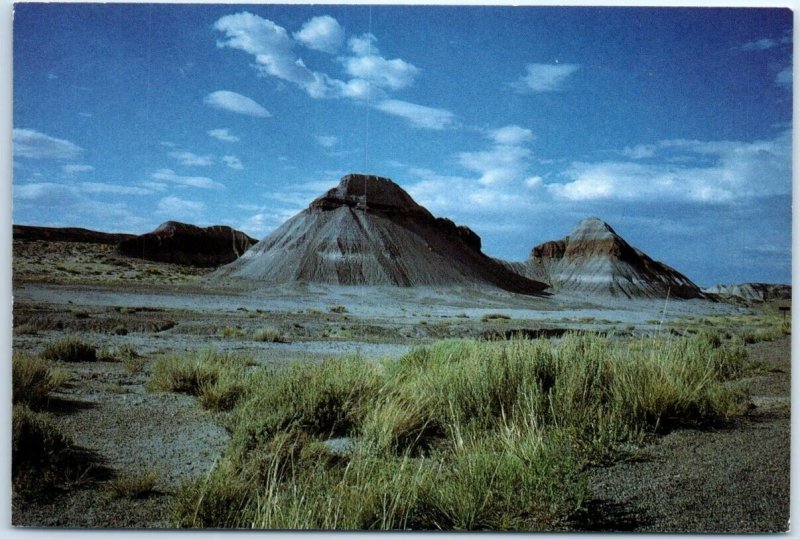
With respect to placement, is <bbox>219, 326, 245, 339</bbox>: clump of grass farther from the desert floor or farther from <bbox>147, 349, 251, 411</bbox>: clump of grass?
<bbox>147, 349, 251, 411</bbox>: clump of grass

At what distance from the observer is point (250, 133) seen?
472 centimetres

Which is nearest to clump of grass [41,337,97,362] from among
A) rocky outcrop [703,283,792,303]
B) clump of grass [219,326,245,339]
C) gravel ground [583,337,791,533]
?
clump of grass [219,326,245,339]

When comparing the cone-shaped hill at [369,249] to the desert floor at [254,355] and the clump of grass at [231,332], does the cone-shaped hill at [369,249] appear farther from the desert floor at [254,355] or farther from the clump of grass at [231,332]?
the clump of grass at [231,332]

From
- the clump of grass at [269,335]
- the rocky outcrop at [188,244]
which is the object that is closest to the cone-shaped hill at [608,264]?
the clump of grass at [269,335]

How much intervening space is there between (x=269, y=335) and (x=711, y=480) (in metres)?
3.43

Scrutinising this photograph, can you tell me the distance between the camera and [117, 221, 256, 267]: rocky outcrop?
4.82m

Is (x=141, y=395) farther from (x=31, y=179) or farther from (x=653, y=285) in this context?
(x=653, y=285)

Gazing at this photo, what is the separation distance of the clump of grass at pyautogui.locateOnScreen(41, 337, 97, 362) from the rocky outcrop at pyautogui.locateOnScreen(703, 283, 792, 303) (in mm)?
4702

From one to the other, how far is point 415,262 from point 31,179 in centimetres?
376

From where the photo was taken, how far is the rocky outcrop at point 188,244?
482 cm

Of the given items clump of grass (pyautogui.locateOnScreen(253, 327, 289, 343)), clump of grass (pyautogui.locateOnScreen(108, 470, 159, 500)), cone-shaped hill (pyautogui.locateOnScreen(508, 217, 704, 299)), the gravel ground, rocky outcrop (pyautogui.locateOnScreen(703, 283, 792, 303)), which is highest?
cone-shaped hill (pyautogui.locateOnScreen(508, 217, 704, 299))

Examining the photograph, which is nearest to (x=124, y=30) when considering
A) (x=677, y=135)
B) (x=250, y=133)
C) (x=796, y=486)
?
(x=250, y=133)

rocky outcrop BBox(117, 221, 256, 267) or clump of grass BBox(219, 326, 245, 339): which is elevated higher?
rocky outcrop BBox(117, 221, 256, 267)

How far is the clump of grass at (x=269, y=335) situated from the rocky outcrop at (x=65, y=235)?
49.7 inches
